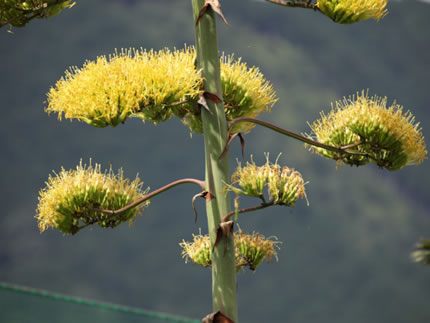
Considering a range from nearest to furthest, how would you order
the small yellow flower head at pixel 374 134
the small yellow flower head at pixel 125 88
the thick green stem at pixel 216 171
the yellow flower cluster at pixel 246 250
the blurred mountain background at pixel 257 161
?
the small yellow flower head at pixel 125 88, the thick green stem at pixel 216 171, the small yellow flower head at pixel 374 134, the yellow flower cluster at pixel 246 250, the blurred mountain background at pixel 257 161

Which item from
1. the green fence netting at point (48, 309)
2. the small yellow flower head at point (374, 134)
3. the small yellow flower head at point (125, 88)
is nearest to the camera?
the small yellow flower head at point (125, 88)

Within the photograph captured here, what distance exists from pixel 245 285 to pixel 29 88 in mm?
5633

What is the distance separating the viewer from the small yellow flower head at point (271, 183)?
2.71 m

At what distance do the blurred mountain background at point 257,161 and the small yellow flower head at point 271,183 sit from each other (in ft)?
31.8

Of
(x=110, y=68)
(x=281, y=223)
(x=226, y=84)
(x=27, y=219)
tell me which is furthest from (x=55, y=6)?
(x=281, y=223)

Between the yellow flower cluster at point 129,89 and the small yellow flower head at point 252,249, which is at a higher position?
the yellow flower cluster at point 129,89

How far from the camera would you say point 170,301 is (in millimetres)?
12375

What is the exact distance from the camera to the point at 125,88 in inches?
101

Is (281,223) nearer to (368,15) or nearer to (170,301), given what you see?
(170,301)

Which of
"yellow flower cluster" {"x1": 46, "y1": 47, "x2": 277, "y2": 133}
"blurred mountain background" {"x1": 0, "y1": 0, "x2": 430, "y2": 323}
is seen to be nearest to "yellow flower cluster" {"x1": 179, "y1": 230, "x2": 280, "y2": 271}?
"yellow flower cluster" {"x1": 46, "y1": 47, "x2": 277, "y2": 133}

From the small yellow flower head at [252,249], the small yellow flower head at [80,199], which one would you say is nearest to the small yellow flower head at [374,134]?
the small yellow flower head at [252,249]

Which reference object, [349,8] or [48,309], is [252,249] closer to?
[349,8]

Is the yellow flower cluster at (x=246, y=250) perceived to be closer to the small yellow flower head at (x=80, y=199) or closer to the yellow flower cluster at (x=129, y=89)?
the small yellow flower head at (x=80, y=199)

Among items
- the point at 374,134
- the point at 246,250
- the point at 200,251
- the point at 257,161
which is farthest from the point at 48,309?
the point at 257,161
